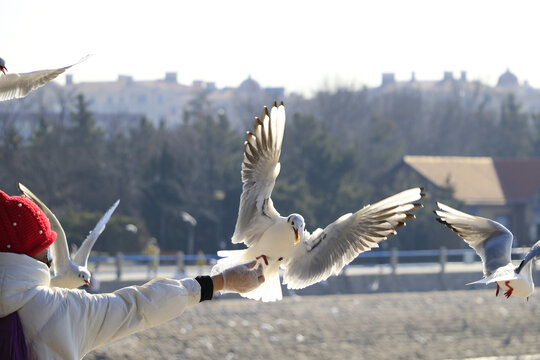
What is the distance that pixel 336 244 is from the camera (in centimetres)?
432

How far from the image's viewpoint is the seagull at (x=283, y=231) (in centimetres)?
402

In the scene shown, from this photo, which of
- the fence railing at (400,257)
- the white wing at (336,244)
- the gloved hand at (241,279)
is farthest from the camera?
the fence railing at (400,257)

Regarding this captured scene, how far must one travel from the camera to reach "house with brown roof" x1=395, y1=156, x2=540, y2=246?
28609 mm

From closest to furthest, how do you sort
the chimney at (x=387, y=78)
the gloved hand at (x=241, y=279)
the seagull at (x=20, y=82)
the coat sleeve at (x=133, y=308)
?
the coat sleeve at (x=133, y=308) < the gloved hand at (x=241, y=279) < the seagull at (x=20, y=82) < the chimney at (x=387, y=78)

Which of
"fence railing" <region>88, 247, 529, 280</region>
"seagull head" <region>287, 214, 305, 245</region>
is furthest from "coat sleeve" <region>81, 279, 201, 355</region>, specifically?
"fence railing" <region>88, 247, 529, 280</region>

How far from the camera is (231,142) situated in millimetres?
28672

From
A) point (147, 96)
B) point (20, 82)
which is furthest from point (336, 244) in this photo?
point (147, 96)

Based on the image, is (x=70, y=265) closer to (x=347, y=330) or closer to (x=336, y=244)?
(x=336, y=244)

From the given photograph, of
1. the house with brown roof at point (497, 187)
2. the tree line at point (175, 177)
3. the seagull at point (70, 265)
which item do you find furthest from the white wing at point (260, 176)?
the house with brown roof at point (497, 187)

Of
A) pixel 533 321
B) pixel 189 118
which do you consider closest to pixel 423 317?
pixel 533 321

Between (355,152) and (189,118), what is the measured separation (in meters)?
8.25

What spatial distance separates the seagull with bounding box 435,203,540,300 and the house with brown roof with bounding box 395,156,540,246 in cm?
2227

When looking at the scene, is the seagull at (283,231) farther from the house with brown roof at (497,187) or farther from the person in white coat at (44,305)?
the house with brown roof at (497,187)

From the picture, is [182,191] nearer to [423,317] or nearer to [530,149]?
[423,317]
